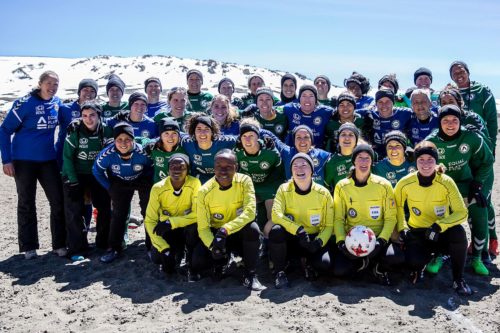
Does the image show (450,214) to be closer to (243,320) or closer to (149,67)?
(243,320)

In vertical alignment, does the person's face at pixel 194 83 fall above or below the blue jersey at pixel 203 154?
above

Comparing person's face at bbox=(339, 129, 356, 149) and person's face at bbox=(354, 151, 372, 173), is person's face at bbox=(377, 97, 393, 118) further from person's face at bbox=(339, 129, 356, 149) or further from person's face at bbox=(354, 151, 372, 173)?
person's face at bbox=(354, 151, 372, 173)

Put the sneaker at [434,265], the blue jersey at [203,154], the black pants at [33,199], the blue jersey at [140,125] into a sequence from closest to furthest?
1. the sneaker at [434,265]
2. the blue jersey at [203,154]
3. the black pants at [33,199]
4. the blue jersey at [140,125]

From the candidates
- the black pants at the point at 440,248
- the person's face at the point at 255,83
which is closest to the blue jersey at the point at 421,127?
the black pants at the point at 440,248

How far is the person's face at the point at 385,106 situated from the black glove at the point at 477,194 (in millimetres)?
1676

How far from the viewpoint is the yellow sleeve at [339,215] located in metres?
5.83

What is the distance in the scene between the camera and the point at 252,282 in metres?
5.83

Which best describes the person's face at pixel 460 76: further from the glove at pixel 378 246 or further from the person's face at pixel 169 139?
the person's face at pixel 169 139

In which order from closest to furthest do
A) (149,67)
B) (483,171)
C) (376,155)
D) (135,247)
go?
1. (483,171)
2. (376,155)
3. (135,247)
4. (149,67)

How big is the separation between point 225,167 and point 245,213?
63 centimetres

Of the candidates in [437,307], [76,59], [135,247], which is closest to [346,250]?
[437,307]

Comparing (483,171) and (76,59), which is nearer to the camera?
(483,171)

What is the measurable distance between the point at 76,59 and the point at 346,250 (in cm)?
8132

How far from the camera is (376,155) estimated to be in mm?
6941
